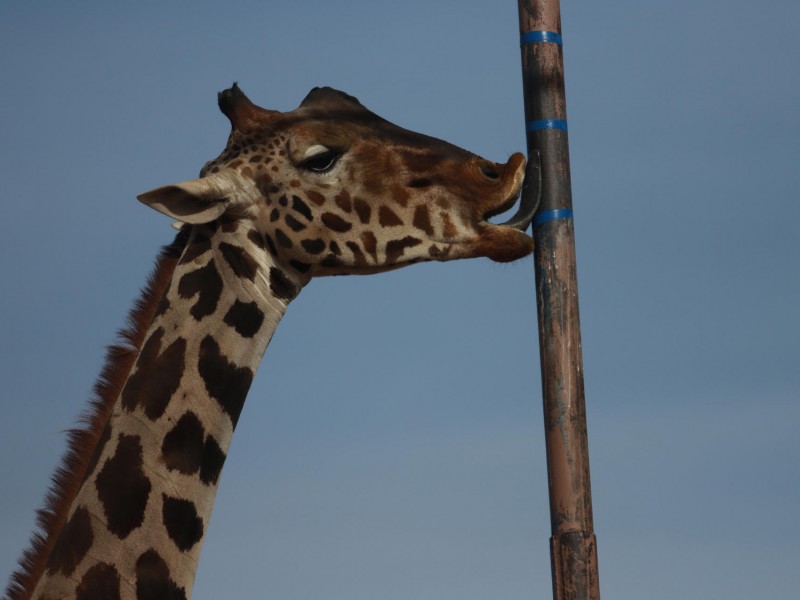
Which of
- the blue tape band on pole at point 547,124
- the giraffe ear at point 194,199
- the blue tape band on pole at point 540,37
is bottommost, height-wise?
the giraffe ear at point 194,199

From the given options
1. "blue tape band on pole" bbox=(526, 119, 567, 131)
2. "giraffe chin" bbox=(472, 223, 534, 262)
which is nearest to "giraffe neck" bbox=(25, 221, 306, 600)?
"giraffe chin" bbox=(472, 223, 534, 262)

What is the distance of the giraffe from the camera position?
5.82 meters

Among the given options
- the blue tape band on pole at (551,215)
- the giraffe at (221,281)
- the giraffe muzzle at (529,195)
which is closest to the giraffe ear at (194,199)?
the giraffe at (221,281)

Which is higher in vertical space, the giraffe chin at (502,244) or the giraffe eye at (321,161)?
the giraffe eye at (321,161)

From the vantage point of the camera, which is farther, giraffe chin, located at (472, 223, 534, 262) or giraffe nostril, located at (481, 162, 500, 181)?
giraffe nostril, located at (481, 162, 500, 181)

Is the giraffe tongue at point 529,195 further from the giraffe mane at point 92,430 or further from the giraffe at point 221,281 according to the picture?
the giraffe mane at point 92,430

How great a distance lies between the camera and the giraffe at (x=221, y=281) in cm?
582

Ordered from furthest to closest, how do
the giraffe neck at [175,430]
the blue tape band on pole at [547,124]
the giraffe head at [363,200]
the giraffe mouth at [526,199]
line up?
1. the blue tape band on pole at [547,124]
2. the giraffe mouth at [526,199]
3. the giraffe head at [363,200]
4. the giraffe neck at [175,430]

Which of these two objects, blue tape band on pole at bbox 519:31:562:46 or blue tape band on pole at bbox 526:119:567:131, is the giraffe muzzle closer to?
blue tape band on pole at bbox 526:119:567:131

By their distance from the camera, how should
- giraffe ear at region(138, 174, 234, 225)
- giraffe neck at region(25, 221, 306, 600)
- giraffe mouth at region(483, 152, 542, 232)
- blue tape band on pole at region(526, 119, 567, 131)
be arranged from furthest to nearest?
1. blue tape band on pole at region(526, 119, 567, 131)
2. giraffe mouth at region(483, 152, 542, 232)
3. giraffe ear at region(138, 174, 234, 225)
4. giraffe neck at region(25, 221, 306, 600)

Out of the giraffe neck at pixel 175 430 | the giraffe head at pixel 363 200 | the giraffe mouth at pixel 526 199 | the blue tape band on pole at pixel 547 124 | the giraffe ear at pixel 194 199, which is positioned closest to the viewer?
the giraffe neck at pixel 175 430

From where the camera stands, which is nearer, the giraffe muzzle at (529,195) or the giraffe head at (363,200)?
the giraffe head at (363,200)

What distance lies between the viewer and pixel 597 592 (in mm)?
6234

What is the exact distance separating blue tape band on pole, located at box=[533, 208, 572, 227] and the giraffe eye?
114cm
